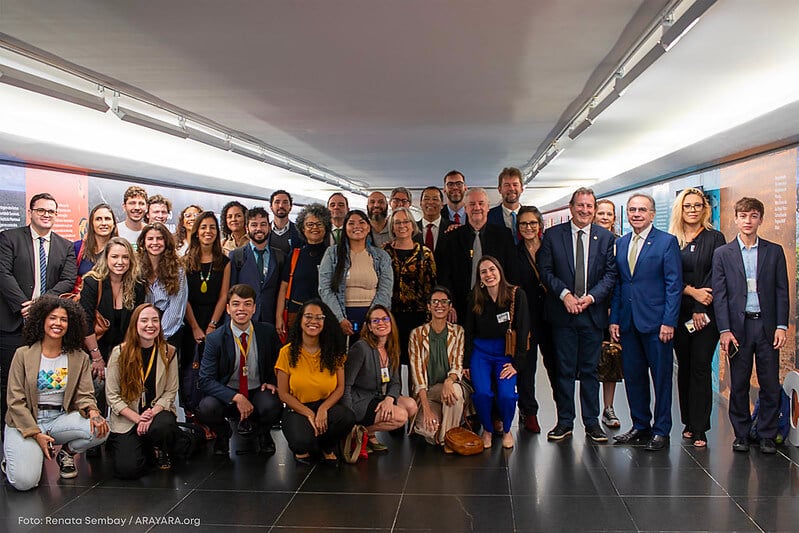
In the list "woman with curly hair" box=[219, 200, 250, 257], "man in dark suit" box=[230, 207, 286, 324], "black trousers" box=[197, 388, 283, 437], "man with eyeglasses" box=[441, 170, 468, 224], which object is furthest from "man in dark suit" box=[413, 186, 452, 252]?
"black trousers" box=[197, 388, 283, 437]

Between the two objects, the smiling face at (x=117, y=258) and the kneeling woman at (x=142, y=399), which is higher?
the smiling face at (x=117, y=258)

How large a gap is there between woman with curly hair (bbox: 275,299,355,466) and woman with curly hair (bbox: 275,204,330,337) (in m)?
0.71

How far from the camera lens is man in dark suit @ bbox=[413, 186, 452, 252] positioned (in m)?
5.85

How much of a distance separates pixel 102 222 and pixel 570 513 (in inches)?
170

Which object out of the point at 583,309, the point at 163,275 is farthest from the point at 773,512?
the point at 163,275

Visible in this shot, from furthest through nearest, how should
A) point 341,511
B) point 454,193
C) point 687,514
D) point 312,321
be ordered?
point 454,193
point 312,321
point 341,511
point 687,514

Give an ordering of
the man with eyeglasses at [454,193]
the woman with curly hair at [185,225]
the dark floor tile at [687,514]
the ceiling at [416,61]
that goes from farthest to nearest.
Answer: the man with eyeglasses at [454,193], the woman with curly hair at [185,225], the ceiling at [416,61], the dark floor tile at [687,514]

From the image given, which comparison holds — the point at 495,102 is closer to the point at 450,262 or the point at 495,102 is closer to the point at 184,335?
the point at 450,262

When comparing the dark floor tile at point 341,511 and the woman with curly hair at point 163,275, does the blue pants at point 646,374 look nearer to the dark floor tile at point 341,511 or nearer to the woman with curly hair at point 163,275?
the dark floor tile at point 341,511

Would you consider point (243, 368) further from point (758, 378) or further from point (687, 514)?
point (758, 378)

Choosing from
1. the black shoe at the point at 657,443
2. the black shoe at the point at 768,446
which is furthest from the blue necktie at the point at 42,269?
the black shoe at the point at 768,446

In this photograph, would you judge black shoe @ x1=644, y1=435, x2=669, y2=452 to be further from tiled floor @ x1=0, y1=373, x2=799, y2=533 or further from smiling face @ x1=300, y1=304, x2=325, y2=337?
smiling face @ x1=300, y1=304, x2=325, y2=337

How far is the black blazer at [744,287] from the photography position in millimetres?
4711

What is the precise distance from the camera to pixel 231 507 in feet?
12.9
